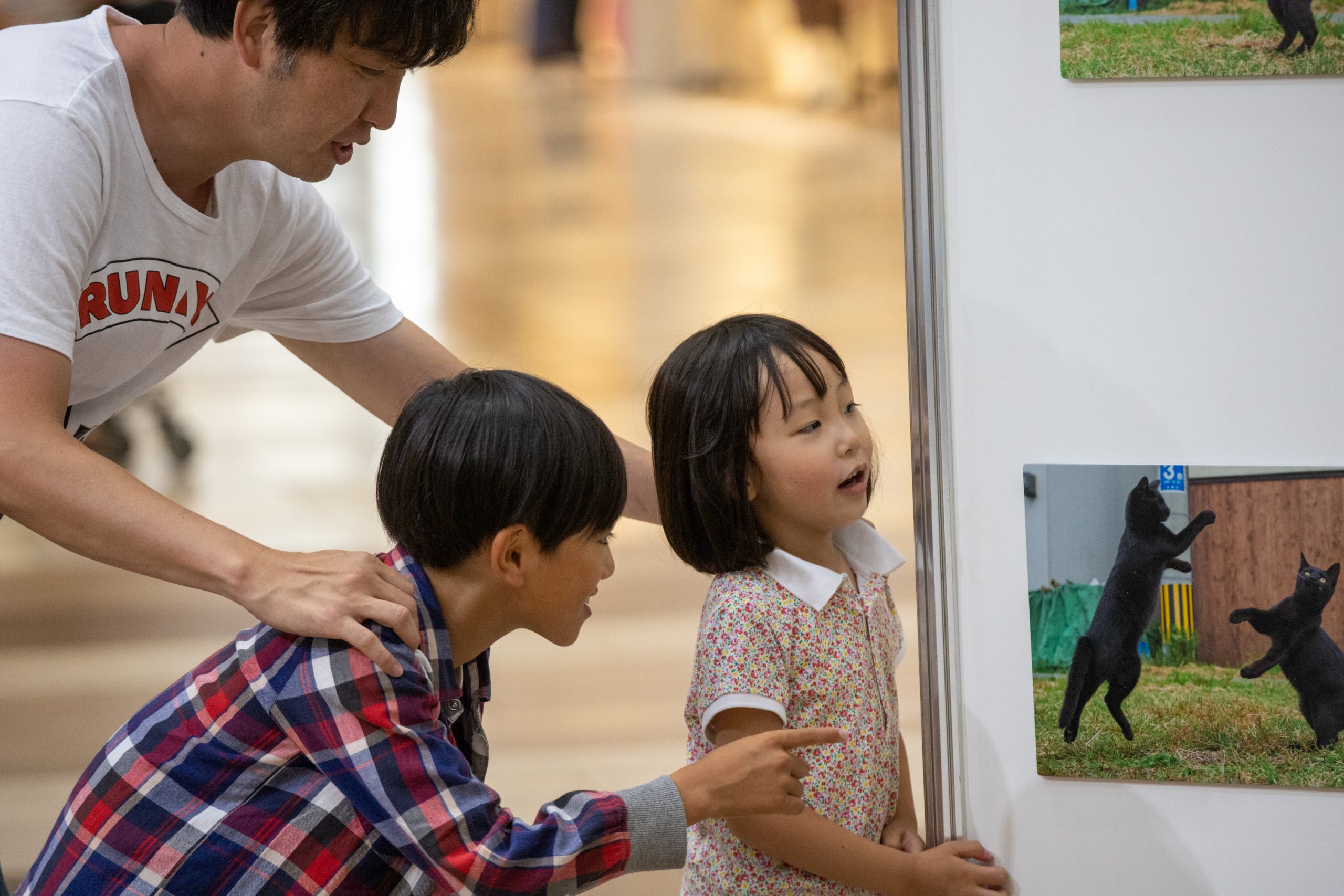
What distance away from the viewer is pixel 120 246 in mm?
956

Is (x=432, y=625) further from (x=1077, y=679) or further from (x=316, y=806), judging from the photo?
(x=1077, y=679)

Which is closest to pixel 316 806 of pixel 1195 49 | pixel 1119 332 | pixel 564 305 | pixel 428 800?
pixel 428 800

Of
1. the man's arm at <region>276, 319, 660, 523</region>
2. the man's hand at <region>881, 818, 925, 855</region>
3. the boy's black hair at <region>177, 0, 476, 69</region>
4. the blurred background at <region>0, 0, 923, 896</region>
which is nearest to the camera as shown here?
the boy's black hair at <region>177, 0, 476, 69</region>

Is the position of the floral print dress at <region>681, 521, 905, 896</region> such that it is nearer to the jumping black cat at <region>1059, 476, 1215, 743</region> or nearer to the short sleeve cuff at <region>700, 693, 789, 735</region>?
the short sleeve cuff at <region>700, 693, 789, 735</region>

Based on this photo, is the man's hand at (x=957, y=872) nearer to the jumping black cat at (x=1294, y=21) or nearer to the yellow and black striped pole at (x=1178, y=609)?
the yellow and black striped pole at (x=1178, y=609)

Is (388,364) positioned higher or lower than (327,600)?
higher

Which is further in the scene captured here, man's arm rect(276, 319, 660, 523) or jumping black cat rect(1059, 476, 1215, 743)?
man's arm rect(276, 319, 660, 523)

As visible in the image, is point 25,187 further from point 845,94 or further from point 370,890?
point 845,94

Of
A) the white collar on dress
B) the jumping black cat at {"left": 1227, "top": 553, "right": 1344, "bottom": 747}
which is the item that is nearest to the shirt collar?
the white collar on dress

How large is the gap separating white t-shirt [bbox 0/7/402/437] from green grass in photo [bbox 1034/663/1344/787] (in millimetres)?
799

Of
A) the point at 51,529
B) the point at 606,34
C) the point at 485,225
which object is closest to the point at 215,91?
the point at 51,529

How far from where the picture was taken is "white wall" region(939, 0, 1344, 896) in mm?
976

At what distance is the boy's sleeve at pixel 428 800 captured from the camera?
2.44ft

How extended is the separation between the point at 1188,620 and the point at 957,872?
30cm
